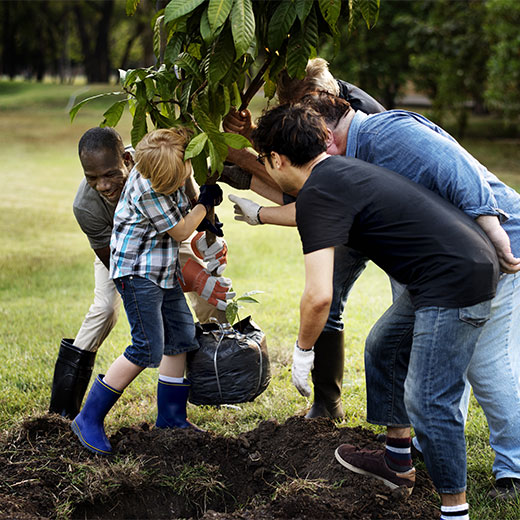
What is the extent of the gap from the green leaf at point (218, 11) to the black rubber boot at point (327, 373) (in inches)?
76.5

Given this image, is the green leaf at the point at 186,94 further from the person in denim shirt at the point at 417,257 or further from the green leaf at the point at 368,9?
the green leaf at the point at 368,9

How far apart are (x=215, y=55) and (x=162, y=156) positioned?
0.52 m

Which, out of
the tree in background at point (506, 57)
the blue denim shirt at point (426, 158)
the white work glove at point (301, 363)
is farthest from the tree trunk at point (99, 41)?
the white work glove at point (301, 363)

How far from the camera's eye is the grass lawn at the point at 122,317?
14.0 ft

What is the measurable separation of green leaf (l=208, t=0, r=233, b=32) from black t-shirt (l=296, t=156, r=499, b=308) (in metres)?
0.70

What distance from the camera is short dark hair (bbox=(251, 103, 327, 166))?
2861 millimetres

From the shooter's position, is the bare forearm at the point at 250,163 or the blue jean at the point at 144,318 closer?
the blue jean at the point at 144,318

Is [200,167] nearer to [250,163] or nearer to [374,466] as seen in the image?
[250,163]

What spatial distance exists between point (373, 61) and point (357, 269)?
16908mm

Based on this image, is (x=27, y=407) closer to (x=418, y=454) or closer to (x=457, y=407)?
(x=418, y=454)

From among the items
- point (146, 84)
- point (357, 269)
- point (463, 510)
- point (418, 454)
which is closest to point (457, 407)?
point (463, 510)

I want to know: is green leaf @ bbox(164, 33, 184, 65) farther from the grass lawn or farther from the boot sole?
the grass lawn

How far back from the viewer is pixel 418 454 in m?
3.75

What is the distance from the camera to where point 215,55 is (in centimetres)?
311
